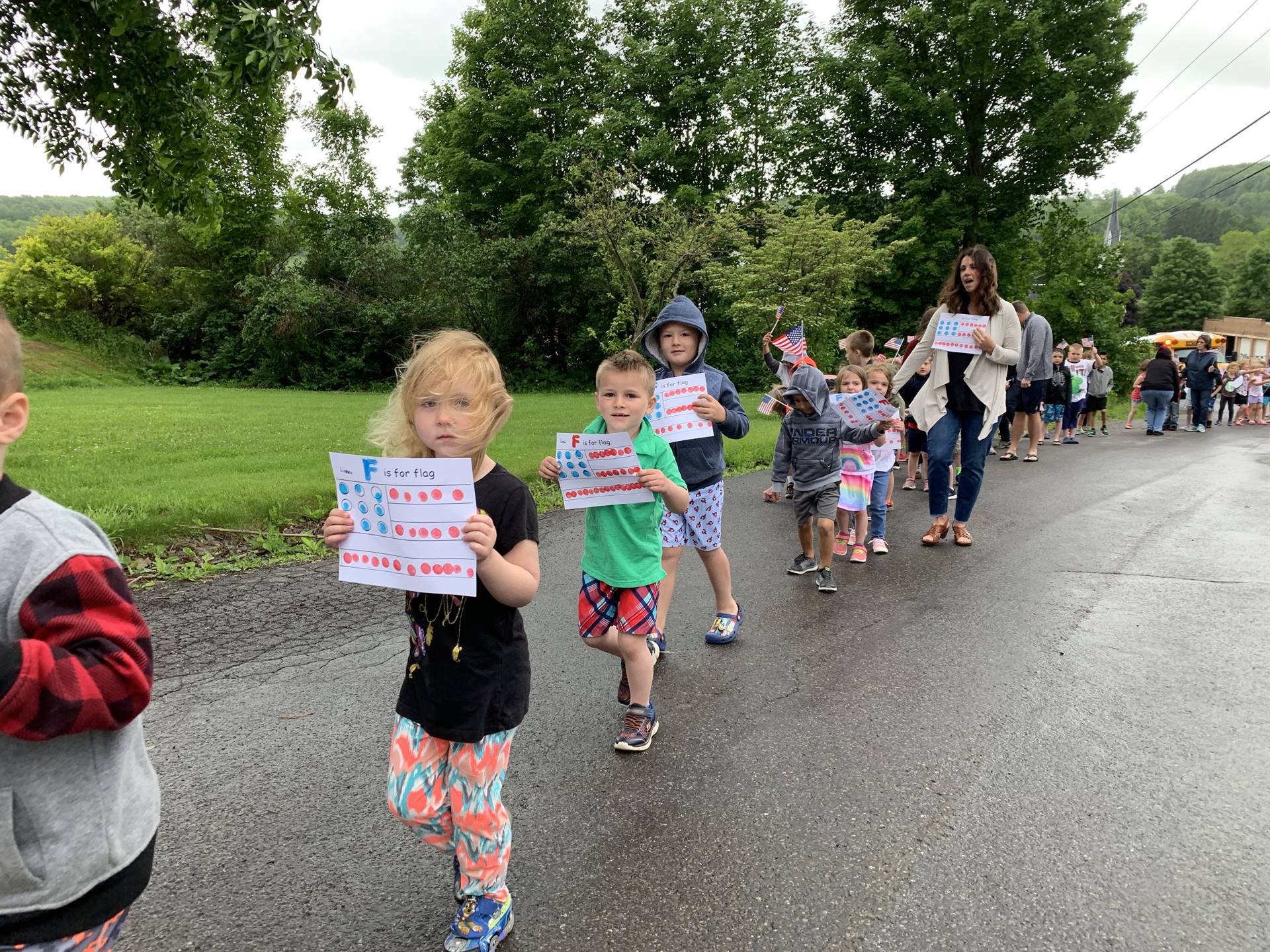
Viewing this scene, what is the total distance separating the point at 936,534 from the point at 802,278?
15.1 m

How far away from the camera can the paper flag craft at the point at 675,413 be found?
4242mm

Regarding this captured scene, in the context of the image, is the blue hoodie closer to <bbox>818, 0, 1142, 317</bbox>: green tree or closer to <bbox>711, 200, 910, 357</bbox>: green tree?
<bbox>711, 200, 910, 357</bbox>: green tree

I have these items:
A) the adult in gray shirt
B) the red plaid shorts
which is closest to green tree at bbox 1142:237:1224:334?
the adult in gray shirt

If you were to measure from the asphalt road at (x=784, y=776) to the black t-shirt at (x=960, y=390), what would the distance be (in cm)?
174

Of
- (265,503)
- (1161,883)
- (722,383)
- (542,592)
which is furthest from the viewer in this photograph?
(265,503)

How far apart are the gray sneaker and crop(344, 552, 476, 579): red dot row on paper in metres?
4.63

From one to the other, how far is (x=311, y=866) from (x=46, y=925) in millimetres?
1420

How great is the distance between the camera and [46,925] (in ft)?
4.57

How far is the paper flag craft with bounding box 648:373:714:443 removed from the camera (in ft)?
13.9

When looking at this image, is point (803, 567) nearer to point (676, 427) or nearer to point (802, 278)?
point (676, 427)

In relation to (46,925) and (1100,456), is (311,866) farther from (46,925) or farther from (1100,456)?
(1100,456)

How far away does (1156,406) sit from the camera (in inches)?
728

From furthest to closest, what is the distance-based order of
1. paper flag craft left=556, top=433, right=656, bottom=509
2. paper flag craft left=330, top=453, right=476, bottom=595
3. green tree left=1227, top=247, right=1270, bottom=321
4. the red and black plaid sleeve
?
green tree left=1227, top=247, right=1270, bottom=321, paper flag craft left=556, top=433, right=656, bottom=509, paper flag craft left=330, top=453, right=476, bottom=595, the red and black plaid sleeve

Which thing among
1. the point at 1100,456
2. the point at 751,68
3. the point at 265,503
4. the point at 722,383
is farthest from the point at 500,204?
the point at 722,383
